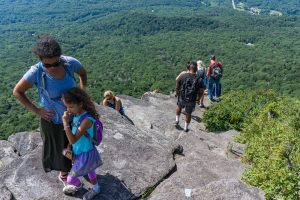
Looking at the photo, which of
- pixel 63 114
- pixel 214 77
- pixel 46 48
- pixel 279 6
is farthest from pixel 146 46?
pixel 279 6

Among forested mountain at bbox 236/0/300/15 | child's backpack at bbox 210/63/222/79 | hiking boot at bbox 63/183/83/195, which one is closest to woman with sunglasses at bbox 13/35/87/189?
hiking boot at bbox 63/183/83/195

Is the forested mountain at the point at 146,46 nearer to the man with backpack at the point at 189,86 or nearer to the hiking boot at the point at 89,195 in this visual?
the man with backpack at the point at 189,86

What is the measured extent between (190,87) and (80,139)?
13.6ft

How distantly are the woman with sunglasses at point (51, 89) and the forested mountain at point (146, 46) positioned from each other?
33802 mm

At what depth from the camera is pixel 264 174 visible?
5.37 m

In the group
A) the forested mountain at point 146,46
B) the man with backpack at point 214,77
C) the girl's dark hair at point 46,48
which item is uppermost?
the girl's dark hair at point 46,48

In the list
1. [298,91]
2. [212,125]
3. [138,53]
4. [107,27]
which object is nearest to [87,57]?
[138,53]

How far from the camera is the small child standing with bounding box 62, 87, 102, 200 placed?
4.30m

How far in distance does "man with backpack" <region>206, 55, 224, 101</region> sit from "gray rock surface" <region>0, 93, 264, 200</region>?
17.1 feet

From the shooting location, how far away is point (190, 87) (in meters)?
8.18

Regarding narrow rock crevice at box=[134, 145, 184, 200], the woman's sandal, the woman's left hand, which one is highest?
the woman's left hand

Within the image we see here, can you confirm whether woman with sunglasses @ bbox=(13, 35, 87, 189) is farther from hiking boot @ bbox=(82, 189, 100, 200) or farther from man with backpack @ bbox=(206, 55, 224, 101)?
man with backpack @ bbox=(206, 55, 224, 101)

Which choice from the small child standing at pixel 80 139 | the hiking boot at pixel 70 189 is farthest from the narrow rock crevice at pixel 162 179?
the hiking boot at pixel 70 189

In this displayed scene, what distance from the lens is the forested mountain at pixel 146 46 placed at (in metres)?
58.0
